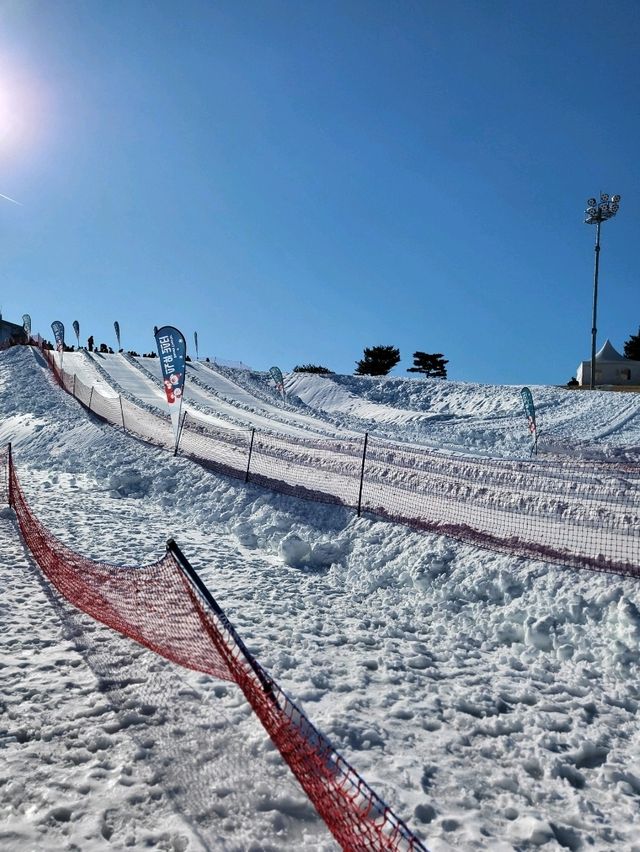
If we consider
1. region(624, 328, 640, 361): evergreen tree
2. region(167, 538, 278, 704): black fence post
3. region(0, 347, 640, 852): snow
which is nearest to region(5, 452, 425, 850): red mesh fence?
region(167, 538, 278, 704): black fence post

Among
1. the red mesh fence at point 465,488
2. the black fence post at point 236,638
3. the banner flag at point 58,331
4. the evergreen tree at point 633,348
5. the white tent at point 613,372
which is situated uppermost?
the evergreen tree at point 633,348

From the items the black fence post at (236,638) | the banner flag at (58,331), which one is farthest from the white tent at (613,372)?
the black fence post at (236,638)

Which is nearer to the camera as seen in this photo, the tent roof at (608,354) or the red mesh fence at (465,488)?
the red mesh fence at (465,488)

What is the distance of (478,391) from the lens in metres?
37.7

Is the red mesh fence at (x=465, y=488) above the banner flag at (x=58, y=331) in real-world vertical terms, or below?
below

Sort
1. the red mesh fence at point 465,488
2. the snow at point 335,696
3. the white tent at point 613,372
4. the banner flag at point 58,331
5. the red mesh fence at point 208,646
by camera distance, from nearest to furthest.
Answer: the red mesh fence at point 208,646, the snow at point 335,696, the red mesh fence at point 465,488, the banner flag at point 58,331, the white tent at point 613,372

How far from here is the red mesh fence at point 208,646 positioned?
363 cm

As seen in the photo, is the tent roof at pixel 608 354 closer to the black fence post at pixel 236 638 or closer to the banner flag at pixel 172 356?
the banner flag at pixel 172 356

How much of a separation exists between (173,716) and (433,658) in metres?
3.00

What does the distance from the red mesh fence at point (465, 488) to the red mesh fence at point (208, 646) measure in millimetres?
→ 5000

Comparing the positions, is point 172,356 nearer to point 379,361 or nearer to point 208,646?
point 208,646

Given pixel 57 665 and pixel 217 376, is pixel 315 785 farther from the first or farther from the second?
pixel 217 376

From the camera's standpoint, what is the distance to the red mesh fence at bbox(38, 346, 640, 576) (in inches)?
386

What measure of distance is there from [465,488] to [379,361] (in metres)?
50.8
